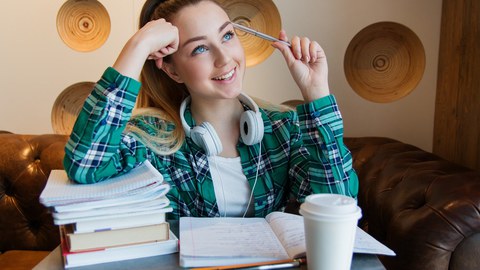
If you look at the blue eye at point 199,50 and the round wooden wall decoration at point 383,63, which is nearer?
the blue eye at point 199,50

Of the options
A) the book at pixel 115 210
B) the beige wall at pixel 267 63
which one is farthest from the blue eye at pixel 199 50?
the beige wall at pixel 267 63

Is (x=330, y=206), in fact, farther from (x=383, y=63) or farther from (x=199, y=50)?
(x=383, y=63)

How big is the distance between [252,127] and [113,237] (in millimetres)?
474

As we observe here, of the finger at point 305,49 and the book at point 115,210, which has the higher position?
the finger at point 305,49

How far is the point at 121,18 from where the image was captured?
1765 mm

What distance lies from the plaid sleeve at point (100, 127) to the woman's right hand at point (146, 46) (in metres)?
0.04

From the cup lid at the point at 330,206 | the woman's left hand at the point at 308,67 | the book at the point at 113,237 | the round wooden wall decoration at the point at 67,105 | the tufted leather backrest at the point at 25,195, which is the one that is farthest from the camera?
the round wooden wall decoration at the point at 67,105

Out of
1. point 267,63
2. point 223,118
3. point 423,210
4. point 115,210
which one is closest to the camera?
point 115,210

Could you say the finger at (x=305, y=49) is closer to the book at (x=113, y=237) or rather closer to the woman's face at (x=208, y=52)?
the woman's face at (x=208, y=52)

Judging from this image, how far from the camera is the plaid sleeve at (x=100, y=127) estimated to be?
3.00ft

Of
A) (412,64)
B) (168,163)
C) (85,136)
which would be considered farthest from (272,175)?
(412,64)

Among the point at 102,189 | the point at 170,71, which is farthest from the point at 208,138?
the point at 102,189

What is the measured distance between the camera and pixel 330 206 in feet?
1.99

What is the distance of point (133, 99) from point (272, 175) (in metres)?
0.42
